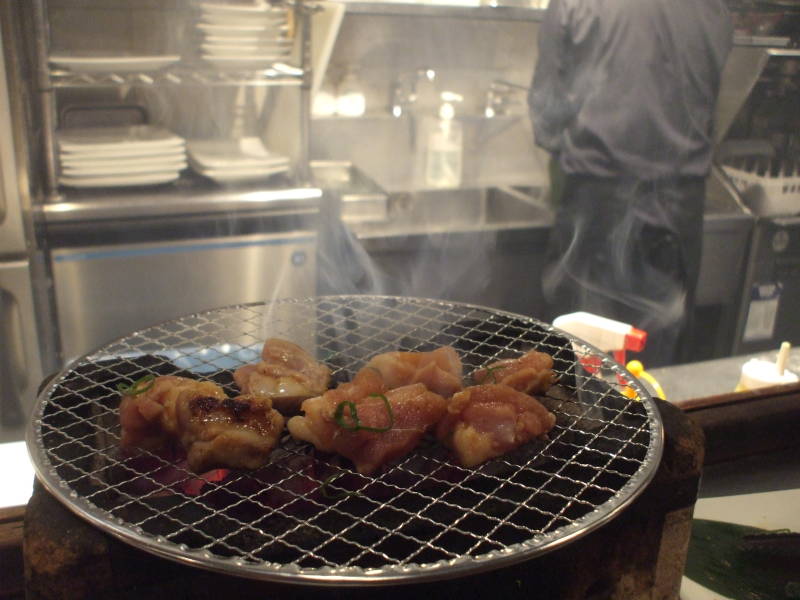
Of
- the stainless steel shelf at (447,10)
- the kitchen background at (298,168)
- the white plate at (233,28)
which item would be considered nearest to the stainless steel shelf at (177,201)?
the kitchen background at (298,168)

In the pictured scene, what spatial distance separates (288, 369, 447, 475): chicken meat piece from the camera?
5.16 ft

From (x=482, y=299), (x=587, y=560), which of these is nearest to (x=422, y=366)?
(x=587, y=560)

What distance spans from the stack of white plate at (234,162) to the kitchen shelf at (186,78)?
45 cm


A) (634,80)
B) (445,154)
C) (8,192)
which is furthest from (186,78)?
(634,80)

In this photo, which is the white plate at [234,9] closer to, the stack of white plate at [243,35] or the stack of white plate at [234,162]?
the stack of white plate at [243,35]

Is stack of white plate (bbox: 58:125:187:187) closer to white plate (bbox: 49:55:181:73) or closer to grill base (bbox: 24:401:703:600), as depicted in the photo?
white plate (bbox: 49:55:181:73)

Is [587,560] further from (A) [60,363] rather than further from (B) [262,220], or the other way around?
(A) [60,363]

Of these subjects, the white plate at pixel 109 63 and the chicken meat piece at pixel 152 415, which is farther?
the white plate at pixel 109 63

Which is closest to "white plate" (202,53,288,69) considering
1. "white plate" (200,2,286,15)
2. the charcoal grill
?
"white plate" (200,2,286,15)

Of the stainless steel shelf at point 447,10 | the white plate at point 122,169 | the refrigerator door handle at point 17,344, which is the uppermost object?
the stainless steel shelf at point 447,10

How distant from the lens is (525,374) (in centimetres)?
182

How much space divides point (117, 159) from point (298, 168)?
1082 mm

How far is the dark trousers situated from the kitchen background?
0.35m

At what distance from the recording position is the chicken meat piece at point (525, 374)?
5.97ft
